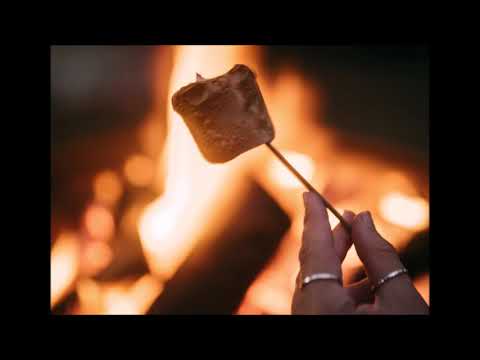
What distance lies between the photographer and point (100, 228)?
3.84 feet

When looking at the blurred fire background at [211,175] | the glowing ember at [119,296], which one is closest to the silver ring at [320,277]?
the blurred fire background at [211,175]

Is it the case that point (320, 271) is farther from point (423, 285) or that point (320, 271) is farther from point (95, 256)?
point (95, 256)

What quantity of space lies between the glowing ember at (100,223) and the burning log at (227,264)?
239mm

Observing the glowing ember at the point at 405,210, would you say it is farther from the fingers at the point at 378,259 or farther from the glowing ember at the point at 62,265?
the glowing ember at the point at 62,265

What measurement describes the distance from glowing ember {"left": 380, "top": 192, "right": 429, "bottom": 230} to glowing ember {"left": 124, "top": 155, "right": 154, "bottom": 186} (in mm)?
692

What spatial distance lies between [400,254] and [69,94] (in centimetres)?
108

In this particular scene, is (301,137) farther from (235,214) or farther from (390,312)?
(390,312)

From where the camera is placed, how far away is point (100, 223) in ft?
3.85

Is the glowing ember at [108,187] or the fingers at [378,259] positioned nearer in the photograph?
the fingers at [378,259]

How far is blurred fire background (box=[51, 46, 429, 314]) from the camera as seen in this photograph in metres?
1.15

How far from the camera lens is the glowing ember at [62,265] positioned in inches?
45.1

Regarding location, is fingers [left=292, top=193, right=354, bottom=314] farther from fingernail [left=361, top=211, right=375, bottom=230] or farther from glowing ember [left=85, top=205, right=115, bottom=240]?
glowing ember [left=85, top=205, right=115, bottom=240]

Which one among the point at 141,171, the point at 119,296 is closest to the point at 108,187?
the point at 141,171

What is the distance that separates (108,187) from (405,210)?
2.88 ft
